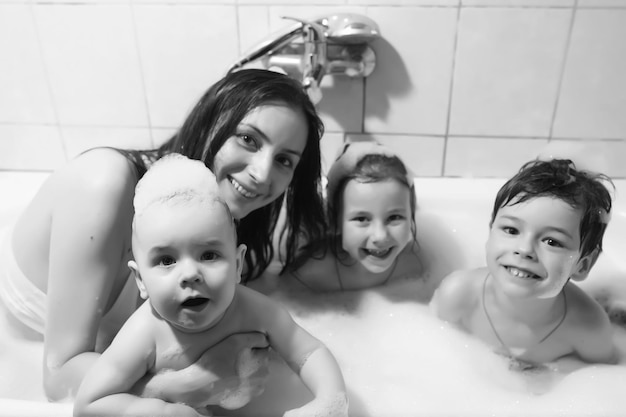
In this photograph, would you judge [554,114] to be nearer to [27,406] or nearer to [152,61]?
[152,61]

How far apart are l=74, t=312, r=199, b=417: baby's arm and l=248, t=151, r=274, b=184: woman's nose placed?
0.95 feet

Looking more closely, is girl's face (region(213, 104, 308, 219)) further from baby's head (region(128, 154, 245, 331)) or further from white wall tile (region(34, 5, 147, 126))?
white wall tile (region(34, 5, 147, 126))

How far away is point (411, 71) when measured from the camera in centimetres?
137

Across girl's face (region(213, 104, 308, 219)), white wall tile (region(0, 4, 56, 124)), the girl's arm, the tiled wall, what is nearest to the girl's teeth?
girl's face (region(213, 104, 308, 219))

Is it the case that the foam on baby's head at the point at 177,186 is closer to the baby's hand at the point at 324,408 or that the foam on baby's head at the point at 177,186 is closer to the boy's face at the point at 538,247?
the baby's hand at the point at 324,408

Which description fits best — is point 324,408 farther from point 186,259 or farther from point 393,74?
point 393,74

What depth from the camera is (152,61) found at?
1399mm

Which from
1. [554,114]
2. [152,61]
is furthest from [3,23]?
[554,114]

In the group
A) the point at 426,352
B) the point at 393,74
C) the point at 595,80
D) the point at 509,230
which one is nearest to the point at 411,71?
the point at 393,74

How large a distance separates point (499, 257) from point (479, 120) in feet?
1.90

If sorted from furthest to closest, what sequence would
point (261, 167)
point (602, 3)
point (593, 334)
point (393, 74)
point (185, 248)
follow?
point (393, 74)
point (602, 3)
point (593, 334)
point (261, 167)
point (185, 248)

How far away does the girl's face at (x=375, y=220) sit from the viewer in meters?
1.06

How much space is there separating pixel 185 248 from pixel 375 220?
1.68ft

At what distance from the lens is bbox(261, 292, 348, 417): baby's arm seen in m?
0.77
